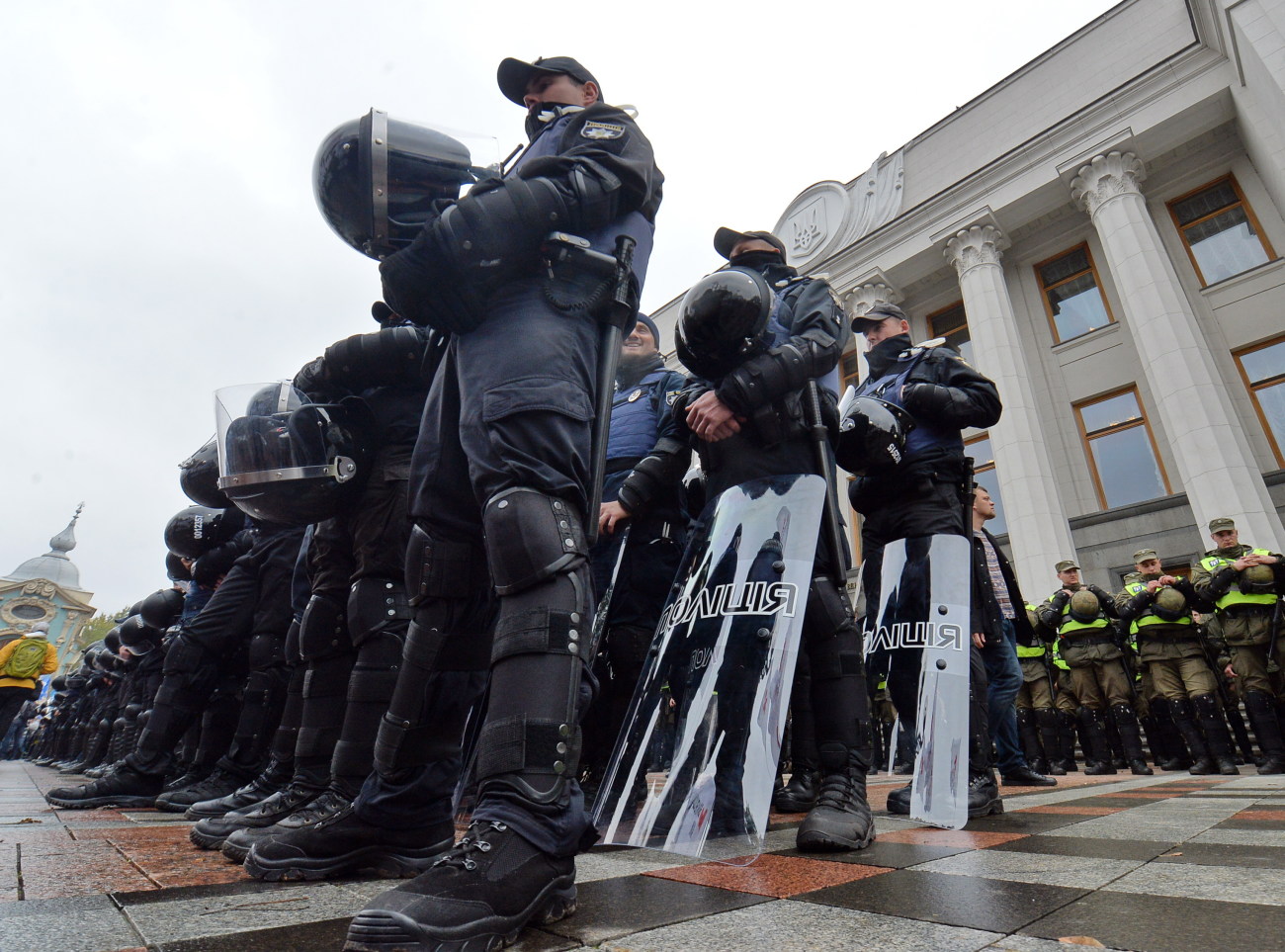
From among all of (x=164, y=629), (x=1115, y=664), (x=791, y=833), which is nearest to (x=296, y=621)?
(x=791, y=833)

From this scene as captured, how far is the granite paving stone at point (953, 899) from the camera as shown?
997 mm

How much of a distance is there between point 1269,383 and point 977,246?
20.8 ft

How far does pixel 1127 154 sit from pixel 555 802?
60.5 ft

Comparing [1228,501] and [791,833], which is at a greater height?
[1228,501]

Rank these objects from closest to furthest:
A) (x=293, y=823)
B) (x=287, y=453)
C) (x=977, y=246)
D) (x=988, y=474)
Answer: (x=293, y=823), (x=287, y=453), (x=988, y=474), (x=977, y=246)

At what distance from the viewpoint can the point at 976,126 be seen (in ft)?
57.2

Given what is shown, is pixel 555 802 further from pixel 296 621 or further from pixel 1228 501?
pixel 1228 501

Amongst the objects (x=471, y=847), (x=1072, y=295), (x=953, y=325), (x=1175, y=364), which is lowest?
(x=471, y=847)

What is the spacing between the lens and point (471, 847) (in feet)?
3.36

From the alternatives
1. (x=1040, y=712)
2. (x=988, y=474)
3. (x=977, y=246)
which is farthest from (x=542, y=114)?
(x=977, y=246)

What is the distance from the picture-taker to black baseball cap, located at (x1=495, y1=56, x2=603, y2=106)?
75.4 inches

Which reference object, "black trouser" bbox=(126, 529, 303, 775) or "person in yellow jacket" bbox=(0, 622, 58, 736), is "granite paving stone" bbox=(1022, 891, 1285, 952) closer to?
"black trouser" bbox=(126, 529, 303, 775)

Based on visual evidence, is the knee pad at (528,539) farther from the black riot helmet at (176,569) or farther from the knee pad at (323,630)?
the black riot helmet at (176,569)

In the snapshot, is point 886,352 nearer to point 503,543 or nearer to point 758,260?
point 758,260
